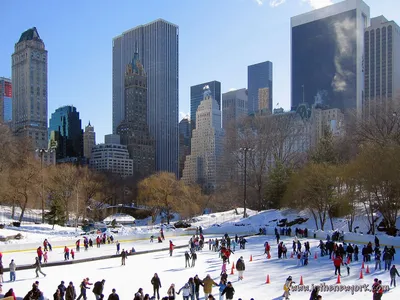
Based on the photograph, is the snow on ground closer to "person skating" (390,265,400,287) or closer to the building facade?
"person skating" (390,265,400,287)

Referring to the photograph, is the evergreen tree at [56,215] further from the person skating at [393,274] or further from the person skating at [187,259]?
the person skating at [393,274]

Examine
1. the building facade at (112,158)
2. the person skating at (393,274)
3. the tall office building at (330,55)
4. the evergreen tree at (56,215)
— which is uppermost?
the tall office building at (330,55)

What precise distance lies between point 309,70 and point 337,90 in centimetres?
1783

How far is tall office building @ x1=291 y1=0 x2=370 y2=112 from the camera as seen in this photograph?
17275cm

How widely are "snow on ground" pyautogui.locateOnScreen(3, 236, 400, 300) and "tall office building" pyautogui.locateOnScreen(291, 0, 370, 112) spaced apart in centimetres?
14845

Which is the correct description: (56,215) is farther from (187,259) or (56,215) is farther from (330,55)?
(330,55)

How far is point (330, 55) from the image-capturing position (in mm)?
181250

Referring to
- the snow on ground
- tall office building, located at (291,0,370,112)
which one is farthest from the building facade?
the snow on ground

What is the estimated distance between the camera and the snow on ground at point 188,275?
17.9 meters

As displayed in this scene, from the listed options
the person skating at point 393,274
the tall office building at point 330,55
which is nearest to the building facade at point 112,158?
the tall office building at point 330,55

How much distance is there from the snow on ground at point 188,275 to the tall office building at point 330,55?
148445 millimetres

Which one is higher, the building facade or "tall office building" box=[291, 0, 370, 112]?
"tall office building" box=[291, 0, 370, 112]

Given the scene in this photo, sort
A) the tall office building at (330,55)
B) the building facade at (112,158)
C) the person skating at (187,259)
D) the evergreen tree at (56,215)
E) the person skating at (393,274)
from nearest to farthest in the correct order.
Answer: the person skating at (393,274), the person skating at (187,259), the evergreen tree at (56,215), the tall office building at (330,55), the building facade at (112,158)

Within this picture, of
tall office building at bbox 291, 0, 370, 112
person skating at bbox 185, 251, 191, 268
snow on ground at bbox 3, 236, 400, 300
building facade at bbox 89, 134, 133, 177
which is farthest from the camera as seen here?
building facade at bbox 89, 134, 133, 177
